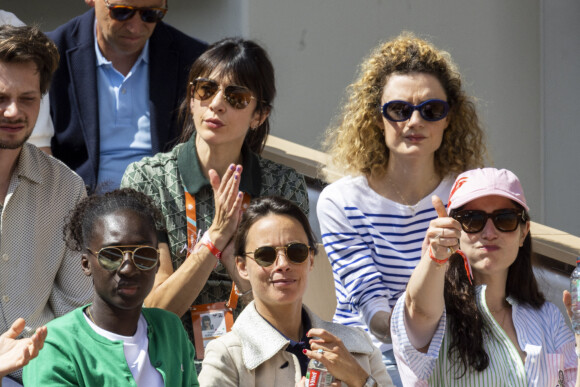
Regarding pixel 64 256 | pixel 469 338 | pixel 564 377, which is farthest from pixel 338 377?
pixel 64 256

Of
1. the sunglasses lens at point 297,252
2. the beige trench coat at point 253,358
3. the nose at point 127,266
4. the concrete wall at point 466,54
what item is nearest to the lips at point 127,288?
the nose at point 127,266

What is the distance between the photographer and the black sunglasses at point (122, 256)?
3.49m

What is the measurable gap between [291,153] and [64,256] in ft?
7.00

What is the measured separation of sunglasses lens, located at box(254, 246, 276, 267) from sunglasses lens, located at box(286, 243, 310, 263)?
0.19 feet

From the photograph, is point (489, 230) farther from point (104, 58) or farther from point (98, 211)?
point (104, 58)

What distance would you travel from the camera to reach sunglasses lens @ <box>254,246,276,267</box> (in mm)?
3734

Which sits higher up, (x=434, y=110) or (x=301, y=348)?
(x=434, y=110)

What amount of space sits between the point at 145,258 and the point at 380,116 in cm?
169

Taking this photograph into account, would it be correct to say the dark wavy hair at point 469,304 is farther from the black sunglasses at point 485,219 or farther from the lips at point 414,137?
the lips at point 414,137

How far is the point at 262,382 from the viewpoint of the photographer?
362cm

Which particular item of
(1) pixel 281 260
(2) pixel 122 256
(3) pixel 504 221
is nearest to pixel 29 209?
(2) pixel 122 256

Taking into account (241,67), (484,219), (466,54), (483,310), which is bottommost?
(483,310)

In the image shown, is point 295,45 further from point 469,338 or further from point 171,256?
point 469,338

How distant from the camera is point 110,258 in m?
3.50
